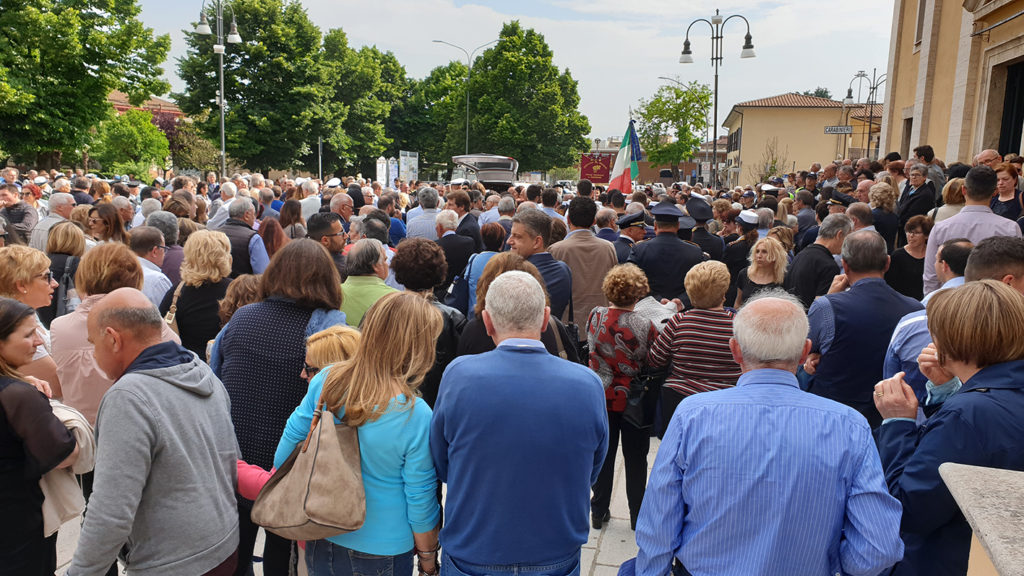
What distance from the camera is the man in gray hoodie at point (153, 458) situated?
2.40 meters

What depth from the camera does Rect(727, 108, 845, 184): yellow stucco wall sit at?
5959 cm

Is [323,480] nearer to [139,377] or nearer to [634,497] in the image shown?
[139,377]

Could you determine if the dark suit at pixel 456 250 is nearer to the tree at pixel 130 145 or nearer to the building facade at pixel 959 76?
the building facade at pixel 959 76

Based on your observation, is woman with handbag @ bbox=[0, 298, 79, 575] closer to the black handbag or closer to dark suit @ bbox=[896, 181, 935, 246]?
the black handbag

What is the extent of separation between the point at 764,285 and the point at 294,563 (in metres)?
4.22

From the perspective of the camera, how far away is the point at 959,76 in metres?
14.7

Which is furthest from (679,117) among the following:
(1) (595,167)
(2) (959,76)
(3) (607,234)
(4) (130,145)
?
(4) (130,145)

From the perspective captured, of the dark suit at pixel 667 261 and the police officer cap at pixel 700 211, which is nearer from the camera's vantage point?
the dark suit at pixel 667 261

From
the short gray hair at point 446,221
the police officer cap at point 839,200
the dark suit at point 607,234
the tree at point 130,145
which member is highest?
the tree at point 130,145

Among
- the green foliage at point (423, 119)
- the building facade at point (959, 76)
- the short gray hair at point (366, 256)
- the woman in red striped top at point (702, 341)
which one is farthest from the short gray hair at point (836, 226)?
the green foliage at point (423, 119)

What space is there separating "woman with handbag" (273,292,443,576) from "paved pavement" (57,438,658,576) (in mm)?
1865

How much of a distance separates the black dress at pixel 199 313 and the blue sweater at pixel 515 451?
2.69m

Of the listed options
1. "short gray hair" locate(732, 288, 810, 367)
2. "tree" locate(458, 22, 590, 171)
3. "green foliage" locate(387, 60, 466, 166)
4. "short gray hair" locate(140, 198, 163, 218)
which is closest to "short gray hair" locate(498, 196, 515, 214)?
"short gray hair" locate(140, 198, 163, 218)

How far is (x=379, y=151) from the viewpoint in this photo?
56.4 m
